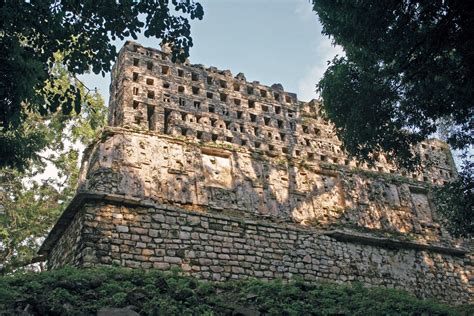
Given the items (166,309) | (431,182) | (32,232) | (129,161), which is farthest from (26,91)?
(431,182)

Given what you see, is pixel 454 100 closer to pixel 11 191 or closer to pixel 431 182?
pixel 431 182

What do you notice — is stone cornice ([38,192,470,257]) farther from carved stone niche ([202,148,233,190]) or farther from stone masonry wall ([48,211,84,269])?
carved stone niche ([202,148,233,190])

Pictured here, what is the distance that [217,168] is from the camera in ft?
44.7

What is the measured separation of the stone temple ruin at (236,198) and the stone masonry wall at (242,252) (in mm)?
29

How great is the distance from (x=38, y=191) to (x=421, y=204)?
13196mm

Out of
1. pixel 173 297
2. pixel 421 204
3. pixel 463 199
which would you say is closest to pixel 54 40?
pixel 173 297

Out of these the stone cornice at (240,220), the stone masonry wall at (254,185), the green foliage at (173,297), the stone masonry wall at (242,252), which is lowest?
the green foliage at (173,297)

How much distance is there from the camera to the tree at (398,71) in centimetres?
870

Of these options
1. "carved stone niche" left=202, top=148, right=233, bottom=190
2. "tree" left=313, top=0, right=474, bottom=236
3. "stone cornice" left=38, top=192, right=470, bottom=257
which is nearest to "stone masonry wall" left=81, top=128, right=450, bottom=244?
"carved stone niche" left=202, top=148, right=233, bottom=190

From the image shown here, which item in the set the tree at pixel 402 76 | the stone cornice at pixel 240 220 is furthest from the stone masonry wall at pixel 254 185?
the tree at pixel 402 76

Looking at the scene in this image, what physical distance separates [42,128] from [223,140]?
24.0 feet

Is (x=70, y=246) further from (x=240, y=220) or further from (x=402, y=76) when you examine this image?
(x=402, y=76)

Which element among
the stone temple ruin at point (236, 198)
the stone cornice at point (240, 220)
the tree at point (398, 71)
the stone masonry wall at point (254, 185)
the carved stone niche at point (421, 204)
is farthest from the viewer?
the carved stone niche at point (421, 204)

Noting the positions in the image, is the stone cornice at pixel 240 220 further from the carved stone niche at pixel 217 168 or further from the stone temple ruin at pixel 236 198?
the carved stone niche at pixel 217 168
